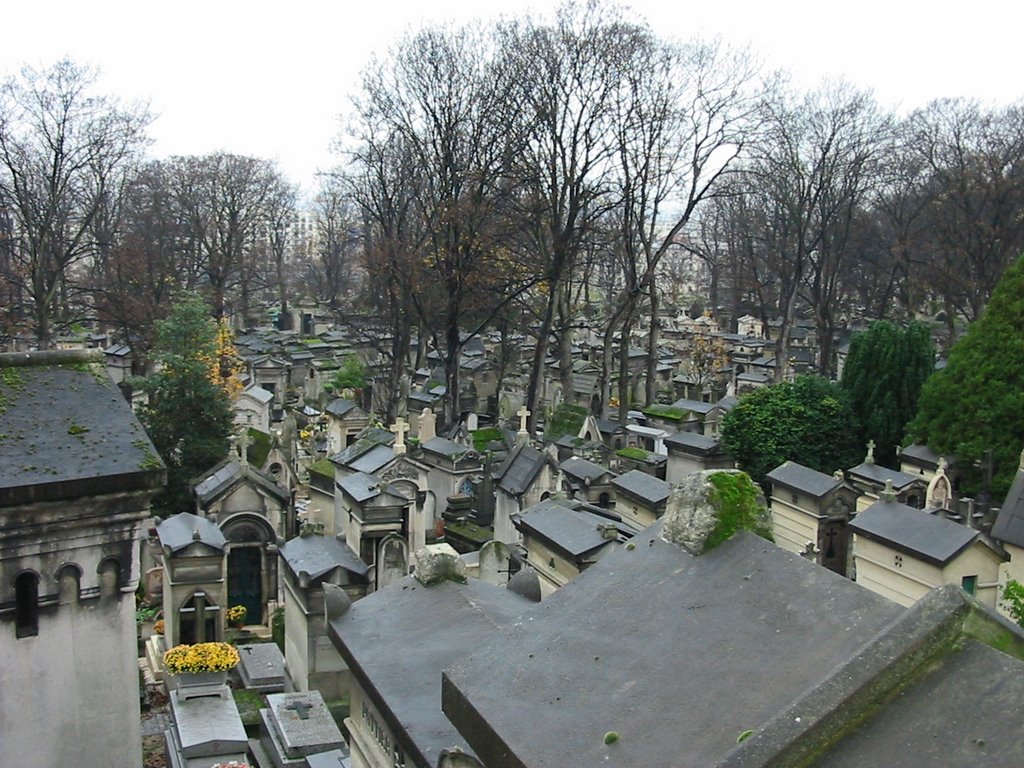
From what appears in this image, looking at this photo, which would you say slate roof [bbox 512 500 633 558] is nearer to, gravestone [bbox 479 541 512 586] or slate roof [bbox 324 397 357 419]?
gravestone [bbox 479 541 512 586]

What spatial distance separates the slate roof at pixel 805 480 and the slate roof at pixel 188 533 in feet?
35.3

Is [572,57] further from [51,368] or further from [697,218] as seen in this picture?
[697,218]

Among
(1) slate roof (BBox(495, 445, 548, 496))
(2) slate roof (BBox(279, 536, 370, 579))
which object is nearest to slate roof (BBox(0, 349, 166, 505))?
(2) slate roof (BBox(279, 536, 370, 579))

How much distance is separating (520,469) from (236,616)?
260 inches

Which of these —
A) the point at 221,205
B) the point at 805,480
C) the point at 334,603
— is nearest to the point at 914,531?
the point at 805,480

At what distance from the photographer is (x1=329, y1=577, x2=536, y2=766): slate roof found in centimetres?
568

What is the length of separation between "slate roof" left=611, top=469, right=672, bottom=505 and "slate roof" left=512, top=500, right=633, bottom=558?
5.83 ft

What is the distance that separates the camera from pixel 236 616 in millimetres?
15266

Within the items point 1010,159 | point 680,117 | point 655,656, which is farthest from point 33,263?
point 1010,159

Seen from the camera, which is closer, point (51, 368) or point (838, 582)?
point (838, 582)

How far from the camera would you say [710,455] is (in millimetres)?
22344

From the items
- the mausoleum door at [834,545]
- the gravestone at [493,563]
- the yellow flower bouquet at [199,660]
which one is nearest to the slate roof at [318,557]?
the gravestone at [493,563]

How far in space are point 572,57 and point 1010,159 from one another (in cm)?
1905

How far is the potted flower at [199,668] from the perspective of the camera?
10.7 m
